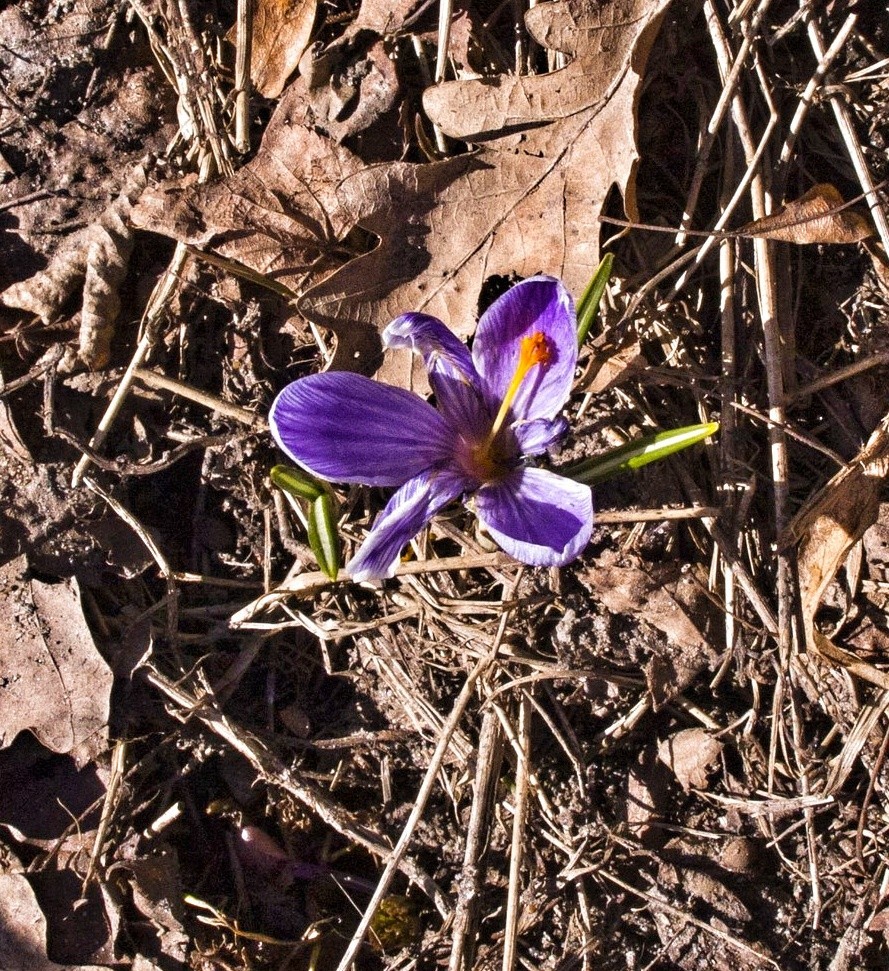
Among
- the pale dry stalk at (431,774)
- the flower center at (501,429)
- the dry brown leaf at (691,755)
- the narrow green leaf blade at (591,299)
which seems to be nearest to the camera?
the flower center at (501,429)

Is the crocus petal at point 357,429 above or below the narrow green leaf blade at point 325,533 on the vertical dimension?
above

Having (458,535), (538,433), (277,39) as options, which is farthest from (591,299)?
(277,39)

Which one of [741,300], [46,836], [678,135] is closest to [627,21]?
[678,135]

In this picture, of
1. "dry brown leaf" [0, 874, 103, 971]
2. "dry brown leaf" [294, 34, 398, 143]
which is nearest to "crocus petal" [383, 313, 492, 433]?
"dry brown leaf" [294, 34, 398, 143]

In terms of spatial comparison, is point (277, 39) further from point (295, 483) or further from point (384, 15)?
point (295, 483)

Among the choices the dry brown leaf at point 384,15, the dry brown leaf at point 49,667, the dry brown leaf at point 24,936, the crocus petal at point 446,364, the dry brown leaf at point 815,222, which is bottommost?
the dry brown leaf at point 24,936

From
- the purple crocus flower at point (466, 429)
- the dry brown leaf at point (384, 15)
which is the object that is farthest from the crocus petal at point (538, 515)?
the dry brown leaf at point (384, 15)

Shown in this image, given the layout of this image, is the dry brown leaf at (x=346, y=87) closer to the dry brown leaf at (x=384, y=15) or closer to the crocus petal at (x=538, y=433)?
the dry brown leaf at (x=384, y=15)

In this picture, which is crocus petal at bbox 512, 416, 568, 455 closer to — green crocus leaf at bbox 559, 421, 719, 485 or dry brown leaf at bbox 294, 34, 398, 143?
green crocus leaf at bbox 559, 421, 719, 485
